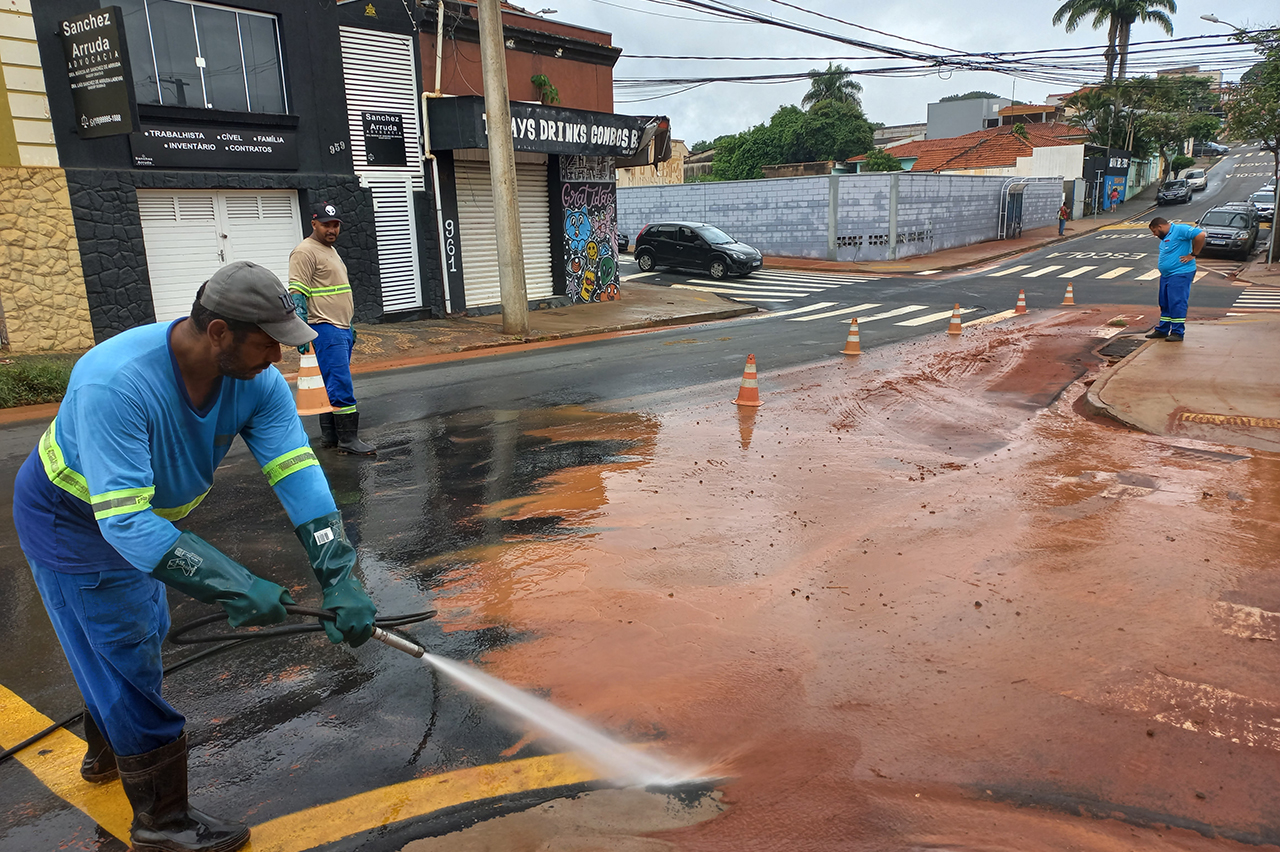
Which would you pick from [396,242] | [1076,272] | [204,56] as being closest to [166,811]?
[204,56]

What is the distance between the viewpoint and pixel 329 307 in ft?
23.2

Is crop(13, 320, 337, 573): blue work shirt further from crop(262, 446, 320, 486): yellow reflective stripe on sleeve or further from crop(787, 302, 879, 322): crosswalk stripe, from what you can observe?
crop(787, 302, 879, 322): crosswalk stripe

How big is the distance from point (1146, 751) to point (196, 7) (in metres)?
15.1

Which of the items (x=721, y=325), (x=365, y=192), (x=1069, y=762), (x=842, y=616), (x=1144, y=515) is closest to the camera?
(x=1069, y=762)

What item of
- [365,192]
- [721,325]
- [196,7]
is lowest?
[721,325]

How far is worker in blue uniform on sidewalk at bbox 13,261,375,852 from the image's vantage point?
2.28 metres

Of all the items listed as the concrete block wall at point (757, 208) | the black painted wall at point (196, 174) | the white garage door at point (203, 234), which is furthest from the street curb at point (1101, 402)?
the concrete block wall at point (757, 208)

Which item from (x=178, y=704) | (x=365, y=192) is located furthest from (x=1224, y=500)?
(x=365, y=192)

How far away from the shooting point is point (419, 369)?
39.7 ft

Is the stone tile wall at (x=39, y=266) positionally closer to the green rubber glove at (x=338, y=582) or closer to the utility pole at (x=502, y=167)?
the utility pole at (x=502, y=167)

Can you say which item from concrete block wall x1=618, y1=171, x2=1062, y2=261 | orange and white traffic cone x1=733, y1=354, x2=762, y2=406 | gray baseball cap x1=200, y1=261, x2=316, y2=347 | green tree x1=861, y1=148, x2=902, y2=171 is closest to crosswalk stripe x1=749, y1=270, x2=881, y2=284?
concrete block wall x1=618, y1=171, x2=1062, y2=261

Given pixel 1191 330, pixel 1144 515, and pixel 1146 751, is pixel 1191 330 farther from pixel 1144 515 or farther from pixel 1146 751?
pixel 1146 751

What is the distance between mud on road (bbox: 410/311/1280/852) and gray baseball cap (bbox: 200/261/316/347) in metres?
1.66

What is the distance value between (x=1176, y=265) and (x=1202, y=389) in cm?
332
